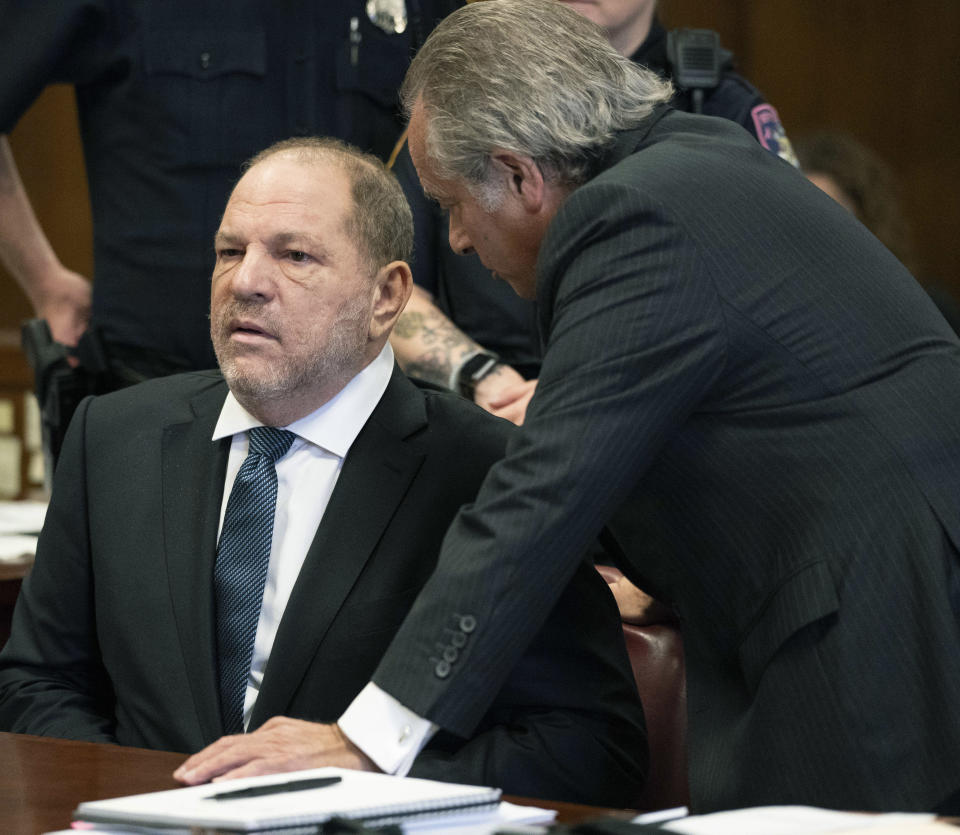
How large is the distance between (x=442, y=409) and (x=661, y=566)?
512 mm

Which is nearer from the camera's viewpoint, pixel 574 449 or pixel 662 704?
A: pixel 574 449

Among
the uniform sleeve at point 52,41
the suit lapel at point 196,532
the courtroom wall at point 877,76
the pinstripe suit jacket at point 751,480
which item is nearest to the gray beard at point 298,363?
the suit lapel at point 196,532

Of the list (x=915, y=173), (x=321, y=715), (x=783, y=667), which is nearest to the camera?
(x=783, y=667)

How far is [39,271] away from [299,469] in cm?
166

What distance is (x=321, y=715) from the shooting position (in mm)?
1916

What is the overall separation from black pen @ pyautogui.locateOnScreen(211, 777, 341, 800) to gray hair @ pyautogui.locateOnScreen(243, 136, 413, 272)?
1006mm

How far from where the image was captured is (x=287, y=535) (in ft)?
6.71

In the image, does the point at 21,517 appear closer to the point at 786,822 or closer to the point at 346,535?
the point at 346,535

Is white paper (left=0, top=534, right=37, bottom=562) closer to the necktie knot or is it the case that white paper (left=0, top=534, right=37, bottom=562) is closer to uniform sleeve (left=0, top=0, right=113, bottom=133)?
the necktie knot

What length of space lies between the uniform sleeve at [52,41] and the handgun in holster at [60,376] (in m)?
0.55

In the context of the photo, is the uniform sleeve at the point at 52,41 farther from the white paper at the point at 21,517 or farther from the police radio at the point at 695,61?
the police radio at the point at 695,61

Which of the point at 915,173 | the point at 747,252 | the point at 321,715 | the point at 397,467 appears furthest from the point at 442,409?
the point at 915,173

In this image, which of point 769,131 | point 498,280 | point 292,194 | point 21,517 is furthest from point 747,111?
point 21,517

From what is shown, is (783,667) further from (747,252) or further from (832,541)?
(747,252)
